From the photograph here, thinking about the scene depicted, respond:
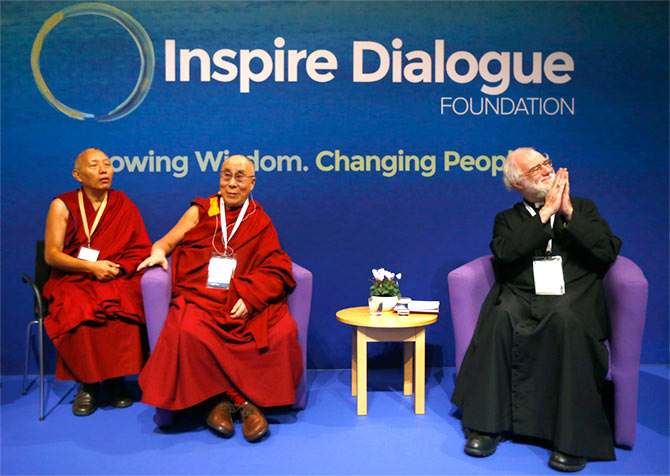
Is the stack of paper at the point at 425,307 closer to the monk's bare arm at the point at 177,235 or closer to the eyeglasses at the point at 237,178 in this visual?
the eyeglasses at the point at 237,178

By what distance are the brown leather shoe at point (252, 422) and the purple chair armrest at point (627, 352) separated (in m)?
1.65

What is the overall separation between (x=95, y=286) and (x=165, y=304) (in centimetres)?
58

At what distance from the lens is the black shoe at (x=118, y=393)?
11.5ft

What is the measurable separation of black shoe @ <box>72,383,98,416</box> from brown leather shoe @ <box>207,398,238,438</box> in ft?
2.59

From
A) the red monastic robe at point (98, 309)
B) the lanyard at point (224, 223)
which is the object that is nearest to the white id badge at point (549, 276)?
the lanyard at point (224, 223)

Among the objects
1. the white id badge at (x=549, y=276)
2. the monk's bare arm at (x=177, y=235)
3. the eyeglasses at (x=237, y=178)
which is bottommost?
the white id badge at (x=549, y=276)

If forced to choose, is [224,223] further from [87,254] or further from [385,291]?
[385,291]

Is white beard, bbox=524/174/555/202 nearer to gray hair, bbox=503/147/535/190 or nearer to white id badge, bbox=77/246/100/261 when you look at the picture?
gray hair, bbox=503/147/535/190

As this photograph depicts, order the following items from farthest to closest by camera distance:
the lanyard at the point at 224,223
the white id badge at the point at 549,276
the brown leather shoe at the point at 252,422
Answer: the lanyard at the point at 224,223 < the white id badge at the point at 549,276 < the brown leather shoe at the point at 252,422

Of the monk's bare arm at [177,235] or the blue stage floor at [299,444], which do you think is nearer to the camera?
the blue stage floor at [299,444]

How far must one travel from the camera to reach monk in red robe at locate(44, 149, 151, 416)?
3387mm

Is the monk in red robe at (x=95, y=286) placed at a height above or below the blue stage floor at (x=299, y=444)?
above

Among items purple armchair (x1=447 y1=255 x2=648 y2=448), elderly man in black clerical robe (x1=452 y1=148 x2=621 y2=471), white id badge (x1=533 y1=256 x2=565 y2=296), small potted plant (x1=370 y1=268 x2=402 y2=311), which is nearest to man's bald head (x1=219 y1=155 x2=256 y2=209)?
small potted plant (x1=370 y1=268 x2=402 y2=311)

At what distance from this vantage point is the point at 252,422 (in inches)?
118
